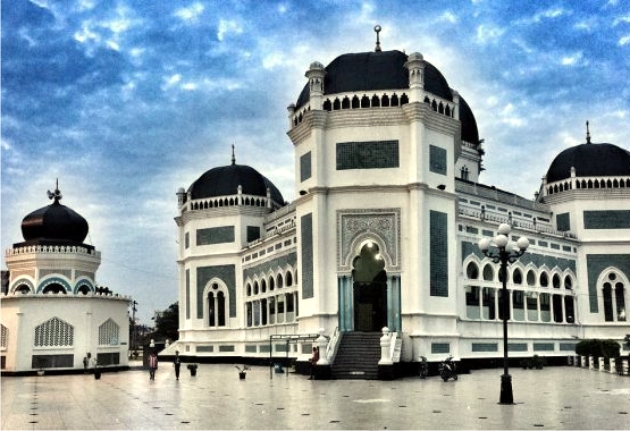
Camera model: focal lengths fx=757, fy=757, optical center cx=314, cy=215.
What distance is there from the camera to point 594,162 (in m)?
42.4

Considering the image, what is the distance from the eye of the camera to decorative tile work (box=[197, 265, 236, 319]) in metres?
46.8

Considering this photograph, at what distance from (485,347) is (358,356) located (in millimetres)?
8833

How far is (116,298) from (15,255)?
6.39 metres

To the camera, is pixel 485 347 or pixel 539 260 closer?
pixel 485 347

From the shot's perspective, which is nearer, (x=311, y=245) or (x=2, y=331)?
(x=311, y=245)

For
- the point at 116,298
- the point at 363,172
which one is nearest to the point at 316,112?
the point at 363,172

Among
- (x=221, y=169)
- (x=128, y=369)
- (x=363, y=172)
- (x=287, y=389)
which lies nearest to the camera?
(x=287, y=389)

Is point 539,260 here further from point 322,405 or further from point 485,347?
point 322,405

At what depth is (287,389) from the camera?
23109 mm

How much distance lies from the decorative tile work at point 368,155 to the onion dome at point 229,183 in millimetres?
17155

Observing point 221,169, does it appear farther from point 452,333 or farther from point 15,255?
point 452,333

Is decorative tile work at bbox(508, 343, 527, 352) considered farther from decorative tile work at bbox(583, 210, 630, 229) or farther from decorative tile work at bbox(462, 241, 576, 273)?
decorative tile work at bbox(583, 210, 630, 229)

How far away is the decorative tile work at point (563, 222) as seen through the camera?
4238 centimetres

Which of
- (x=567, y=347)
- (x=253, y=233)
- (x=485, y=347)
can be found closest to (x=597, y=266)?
(x=567, y=347)
